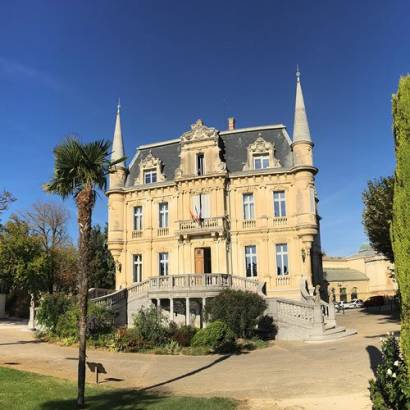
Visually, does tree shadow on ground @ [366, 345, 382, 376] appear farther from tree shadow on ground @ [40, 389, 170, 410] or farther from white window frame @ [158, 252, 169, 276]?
white window frame @ [158, 252, 169, 276]

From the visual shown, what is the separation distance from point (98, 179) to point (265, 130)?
22.6m

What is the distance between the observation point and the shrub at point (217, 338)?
68.6ft

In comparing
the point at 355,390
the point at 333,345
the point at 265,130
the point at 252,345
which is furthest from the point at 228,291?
the point at 265,130

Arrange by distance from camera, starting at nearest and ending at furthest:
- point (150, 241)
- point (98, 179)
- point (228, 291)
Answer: point (98, 179)
point (228, 291)
point (150, 241)

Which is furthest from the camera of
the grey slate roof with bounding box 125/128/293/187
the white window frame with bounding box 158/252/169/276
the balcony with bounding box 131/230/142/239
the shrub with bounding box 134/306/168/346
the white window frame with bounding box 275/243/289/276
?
the balcony with bounding box 131/230/142/239

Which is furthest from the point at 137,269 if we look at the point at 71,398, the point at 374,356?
the point at 71,398

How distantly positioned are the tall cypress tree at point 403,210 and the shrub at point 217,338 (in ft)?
45.0

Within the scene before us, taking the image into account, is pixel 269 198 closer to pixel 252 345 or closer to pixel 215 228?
pixel 215 228

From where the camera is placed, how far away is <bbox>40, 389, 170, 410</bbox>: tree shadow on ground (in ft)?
34.5

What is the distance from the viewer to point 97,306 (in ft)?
78.7

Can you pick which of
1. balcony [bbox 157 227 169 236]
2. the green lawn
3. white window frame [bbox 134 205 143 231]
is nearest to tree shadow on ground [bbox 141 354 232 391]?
the green lawn

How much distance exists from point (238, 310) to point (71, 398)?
12574 millimetres

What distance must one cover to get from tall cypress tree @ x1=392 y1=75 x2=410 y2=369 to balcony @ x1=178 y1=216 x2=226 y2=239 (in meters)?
22.7

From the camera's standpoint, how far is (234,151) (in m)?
33.8
